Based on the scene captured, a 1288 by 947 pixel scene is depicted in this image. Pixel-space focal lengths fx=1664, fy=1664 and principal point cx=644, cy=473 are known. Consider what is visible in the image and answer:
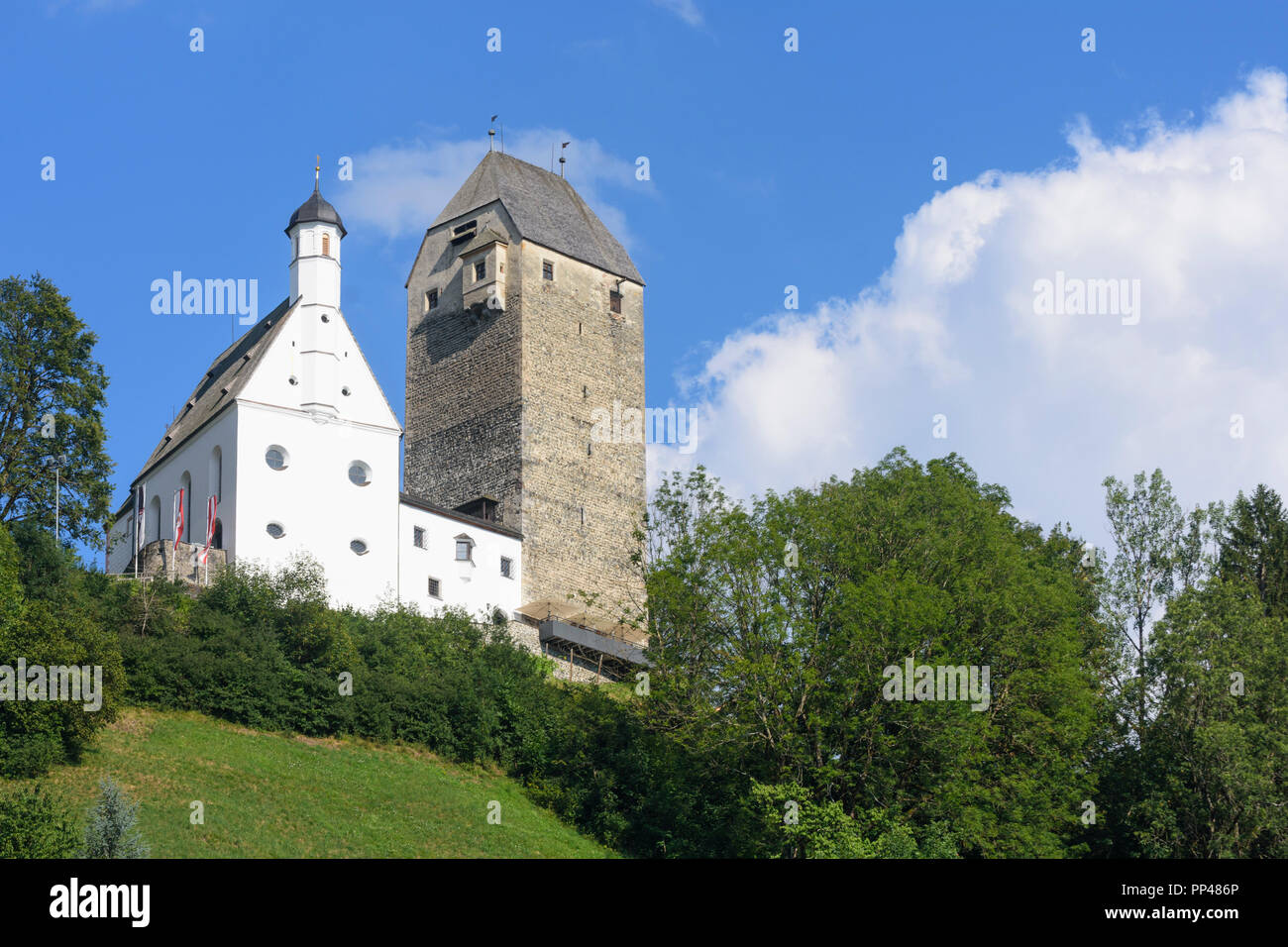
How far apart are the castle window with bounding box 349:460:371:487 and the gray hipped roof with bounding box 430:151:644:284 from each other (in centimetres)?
1509

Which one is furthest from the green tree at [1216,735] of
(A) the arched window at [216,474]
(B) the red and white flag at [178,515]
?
(B) the red and white flag at [178,515]

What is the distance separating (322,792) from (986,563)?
59.3ft

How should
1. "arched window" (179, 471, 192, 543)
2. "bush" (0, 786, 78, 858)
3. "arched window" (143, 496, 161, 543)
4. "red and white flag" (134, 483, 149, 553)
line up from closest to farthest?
"bush" (0, 786, 78, 858) → "arched window" (179, 471, 192, 543) → "arched window" (143, 496, 161, 543) → "red and white flag" (134, 483, 149, 553)

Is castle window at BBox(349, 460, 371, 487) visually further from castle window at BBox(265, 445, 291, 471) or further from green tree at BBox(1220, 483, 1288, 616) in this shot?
green tree at BBox(1220, 483, 1288, 616)

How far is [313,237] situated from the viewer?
58969 millimetres

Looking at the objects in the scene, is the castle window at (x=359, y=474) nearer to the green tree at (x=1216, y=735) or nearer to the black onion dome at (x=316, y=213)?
the black onion dome at (x=316, y=213)

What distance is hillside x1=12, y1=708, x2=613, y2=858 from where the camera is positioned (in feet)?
119

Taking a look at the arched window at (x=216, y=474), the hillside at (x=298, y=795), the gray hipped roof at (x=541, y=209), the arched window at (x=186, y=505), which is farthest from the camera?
the gray hipped roof at (x=541, y=209)

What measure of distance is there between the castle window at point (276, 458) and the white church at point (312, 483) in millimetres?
46

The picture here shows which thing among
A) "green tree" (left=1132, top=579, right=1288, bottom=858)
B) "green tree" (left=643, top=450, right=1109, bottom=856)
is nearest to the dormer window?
"green tree" (left=643, top=450, right=1109, bottom=856)

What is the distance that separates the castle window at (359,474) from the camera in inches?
2221

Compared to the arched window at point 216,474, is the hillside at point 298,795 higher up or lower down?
lower down
